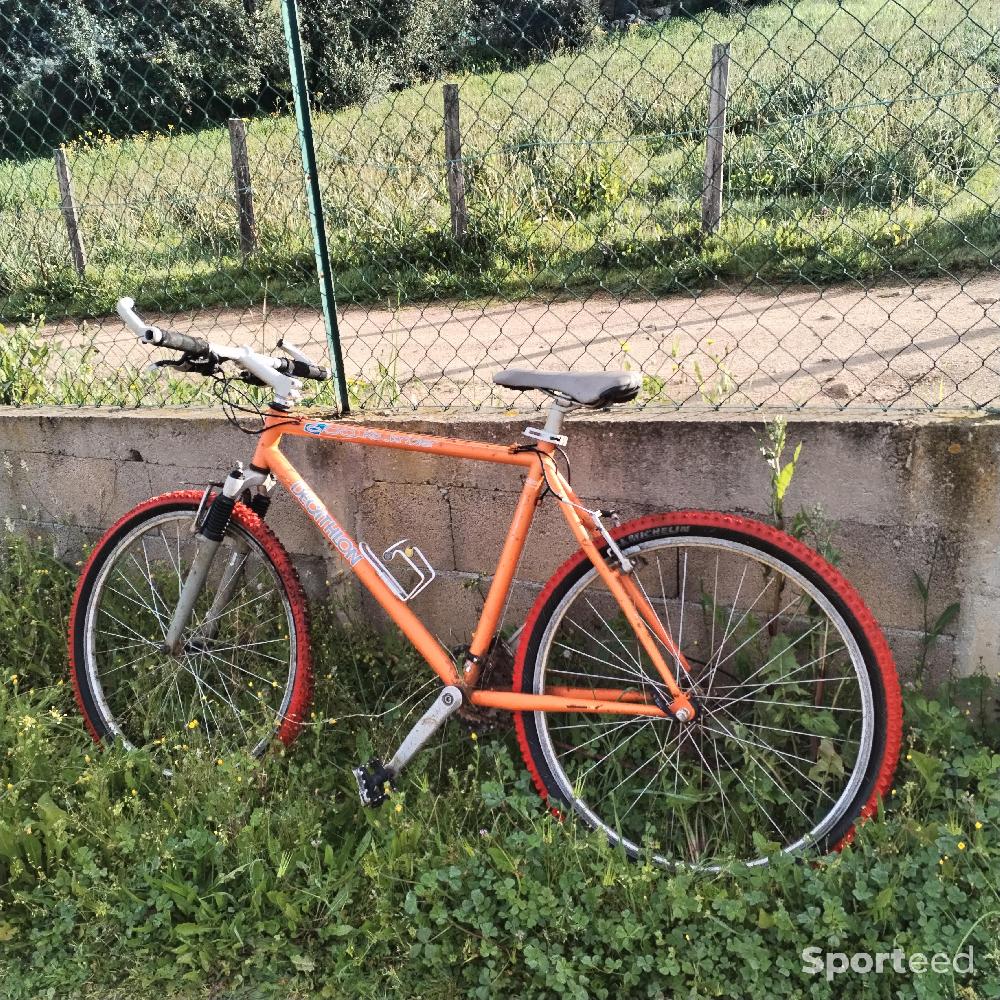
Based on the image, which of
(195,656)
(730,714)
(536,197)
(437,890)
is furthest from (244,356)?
(536,197)

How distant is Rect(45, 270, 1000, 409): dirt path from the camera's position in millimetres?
3453

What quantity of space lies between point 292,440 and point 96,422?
0.92 metres

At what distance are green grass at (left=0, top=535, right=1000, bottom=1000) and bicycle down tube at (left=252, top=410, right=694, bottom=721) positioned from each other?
0.84 feet

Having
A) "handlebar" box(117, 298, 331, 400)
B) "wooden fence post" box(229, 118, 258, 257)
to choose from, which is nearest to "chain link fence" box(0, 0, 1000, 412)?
"wooden fence post" box(229, 118, 258, 257)

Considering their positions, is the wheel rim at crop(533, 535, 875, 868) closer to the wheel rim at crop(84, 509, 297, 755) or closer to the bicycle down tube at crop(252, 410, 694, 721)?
the bicycle down tube at crop(252, 410, 694, 721)

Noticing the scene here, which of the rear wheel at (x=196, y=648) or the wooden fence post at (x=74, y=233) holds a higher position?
the wooden fence post at (x=74, y=233)

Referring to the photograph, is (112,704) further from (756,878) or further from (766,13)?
(766,13)

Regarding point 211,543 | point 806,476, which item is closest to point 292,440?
point 211,543

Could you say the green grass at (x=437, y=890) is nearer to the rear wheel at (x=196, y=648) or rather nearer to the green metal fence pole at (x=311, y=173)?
the rear wheel at (x=196, y=648)

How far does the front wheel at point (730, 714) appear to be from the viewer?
246cm

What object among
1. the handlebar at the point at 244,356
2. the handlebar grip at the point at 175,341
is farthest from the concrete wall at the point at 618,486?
the handlebar grip at the point at 175,341

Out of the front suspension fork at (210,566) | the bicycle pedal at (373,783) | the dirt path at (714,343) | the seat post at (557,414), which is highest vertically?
the seat post at (557,414)

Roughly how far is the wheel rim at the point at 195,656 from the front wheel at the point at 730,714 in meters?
0.99

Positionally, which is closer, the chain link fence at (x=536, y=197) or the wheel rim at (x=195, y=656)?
the wheel rim at (x=195, y=656)
